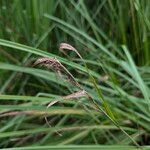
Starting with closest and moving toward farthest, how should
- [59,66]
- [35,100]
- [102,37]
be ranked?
[59,66]
[35,100]
[102,37]

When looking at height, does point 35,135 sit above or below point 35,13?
below

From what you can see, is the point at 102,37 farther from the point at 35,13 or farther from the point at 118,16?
the point at 35,13

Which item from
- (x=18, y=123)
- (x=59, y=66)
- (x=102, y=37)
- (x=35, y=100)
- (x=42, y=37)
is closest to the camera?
(x=59, y=66)

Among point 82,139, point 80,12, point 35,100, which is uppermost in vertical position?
point 80,12

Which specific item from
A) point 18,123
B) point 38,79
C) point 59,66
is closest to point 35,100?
point 18,123

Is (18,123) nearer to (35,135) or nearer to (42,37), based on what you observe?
(35,135)

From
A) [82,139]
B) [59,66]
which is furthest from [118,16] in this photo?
[59,66]

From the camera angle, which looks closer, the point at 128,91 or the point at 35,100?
the point at 35,100
